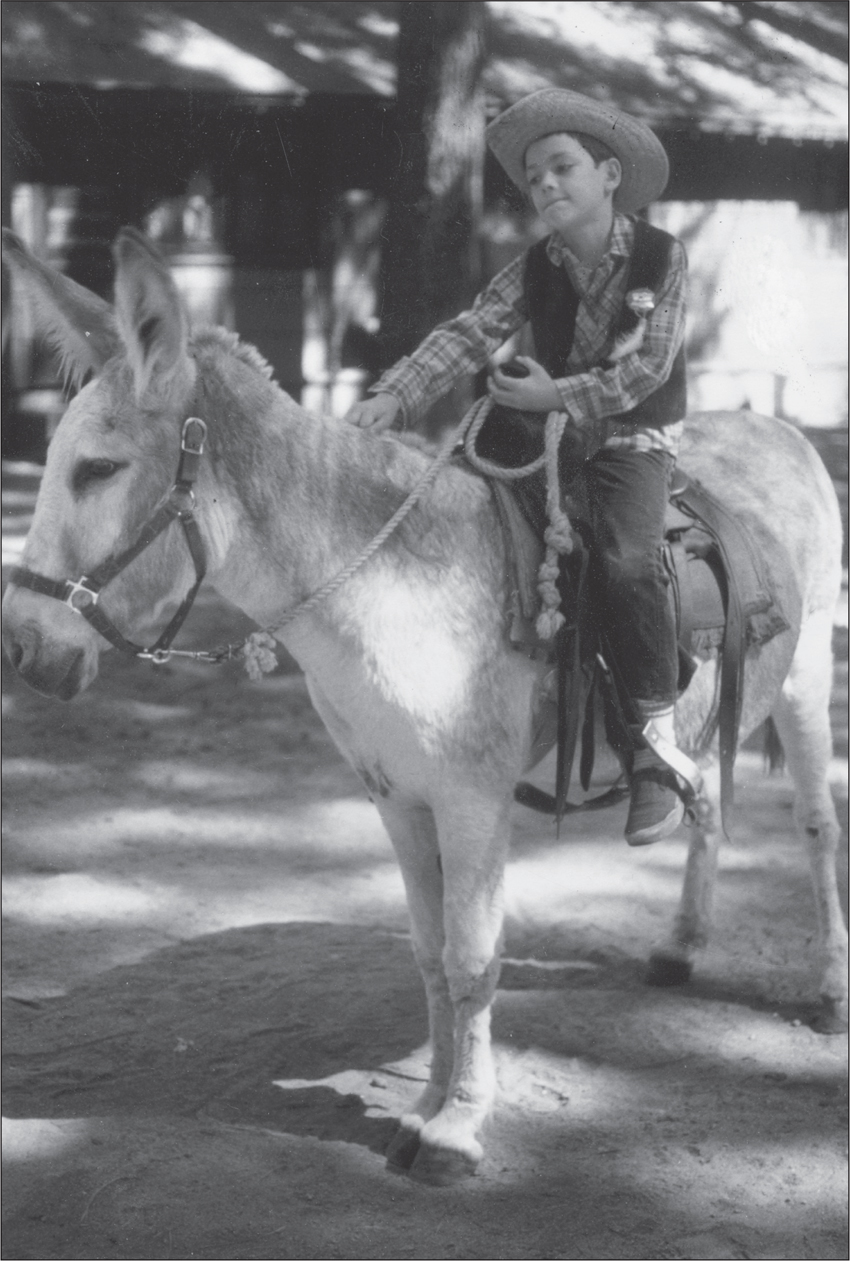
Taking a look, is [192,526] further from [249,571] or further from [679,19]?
[679,19]

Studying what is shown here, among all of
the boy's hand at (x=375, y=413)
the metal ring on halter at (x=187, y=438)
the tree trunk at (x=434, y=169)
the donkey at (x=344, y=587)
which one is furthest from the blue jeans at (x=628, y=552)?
the tree trunk at (x=434, y=169)

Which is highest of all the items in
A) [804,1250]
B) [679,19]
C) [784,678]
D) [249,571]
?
[679,19]

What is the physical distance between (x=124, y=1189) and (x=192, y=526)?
1673mm

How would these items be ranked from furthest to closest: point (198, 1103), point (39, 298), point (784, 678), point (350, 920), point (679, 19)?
point (679, 19) → point (350, 920) → point (784, 678) → point (198, 1103) → point (39, 298)

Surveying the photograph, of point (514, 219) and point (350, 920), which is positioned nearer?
point (350, 920)

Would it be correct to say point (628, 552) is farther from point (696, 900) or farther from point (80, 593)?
point (696, 900)

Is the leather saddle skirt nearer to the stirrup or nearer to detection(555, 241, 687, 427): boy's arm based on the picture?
the stirrup

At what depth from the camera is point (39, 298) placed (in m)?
2.89

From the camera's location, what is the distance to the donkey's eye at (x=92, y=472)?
2.84 meters

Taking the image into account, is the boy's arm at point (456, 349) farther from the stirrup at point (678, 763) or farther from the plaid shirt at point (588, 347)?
the stirrup at point (678, 763)

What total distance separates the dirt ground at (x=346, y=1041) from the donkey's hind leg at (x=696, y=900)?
0.10m

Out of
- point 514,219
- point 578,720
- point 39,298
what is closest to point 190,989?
point 578,720

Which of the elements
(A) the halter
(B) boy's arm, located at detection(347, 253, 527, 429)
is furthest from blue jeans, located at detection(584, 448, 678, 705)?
(A) the halter

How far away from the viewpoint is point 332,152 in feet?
45.7
